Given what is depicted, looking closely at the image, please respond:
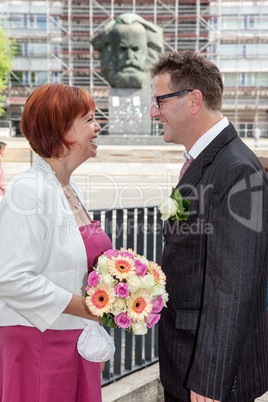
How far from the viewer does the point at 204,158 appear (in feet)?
6.01

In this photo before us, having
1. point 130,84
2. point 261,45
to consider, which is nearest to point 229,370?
point 130,84

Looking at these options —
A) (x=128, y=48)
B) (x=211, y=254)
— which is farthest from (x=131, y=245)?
(x=128, y=48)

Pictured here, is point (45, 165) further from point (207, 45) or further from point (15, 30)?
point (15, 30)

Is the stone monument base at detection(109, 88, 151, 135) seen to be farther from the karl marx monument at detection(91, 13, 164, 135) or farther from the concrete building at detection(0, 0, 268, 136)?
the concrete building at detection(0, 0, 268, 136)

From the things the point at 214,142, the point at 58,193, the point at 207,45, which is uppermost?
the point at 207,45

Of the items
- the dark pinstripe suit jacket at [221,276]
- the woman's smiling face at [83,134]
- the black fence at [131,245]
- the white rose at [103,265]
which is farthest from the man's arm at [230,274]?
the black fence at [131,245]

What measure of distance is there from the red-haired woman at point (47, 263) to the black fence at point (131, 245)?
3.18 feet

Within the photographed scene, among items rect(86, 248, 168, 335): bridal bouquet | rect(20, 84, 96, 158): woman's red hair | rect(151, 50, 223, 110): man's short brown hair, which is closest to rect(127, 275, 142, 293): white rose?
rect(86, 248, 168, 335): bridal bouquet

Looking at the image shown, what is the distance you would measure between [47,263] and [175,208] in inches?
22.6

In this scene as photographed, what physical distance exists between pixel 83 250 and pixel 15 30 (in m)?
48.8

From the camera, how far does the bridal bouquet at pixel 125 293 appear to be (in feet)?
5.77

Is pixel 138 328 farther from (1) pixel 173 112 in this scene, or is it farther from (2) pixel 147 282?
(1) pixel 173 112

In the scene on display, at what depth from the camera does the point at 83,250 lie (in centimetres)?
198

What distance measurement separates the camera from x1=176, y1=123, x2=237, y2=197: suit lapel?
1816 millimetres
